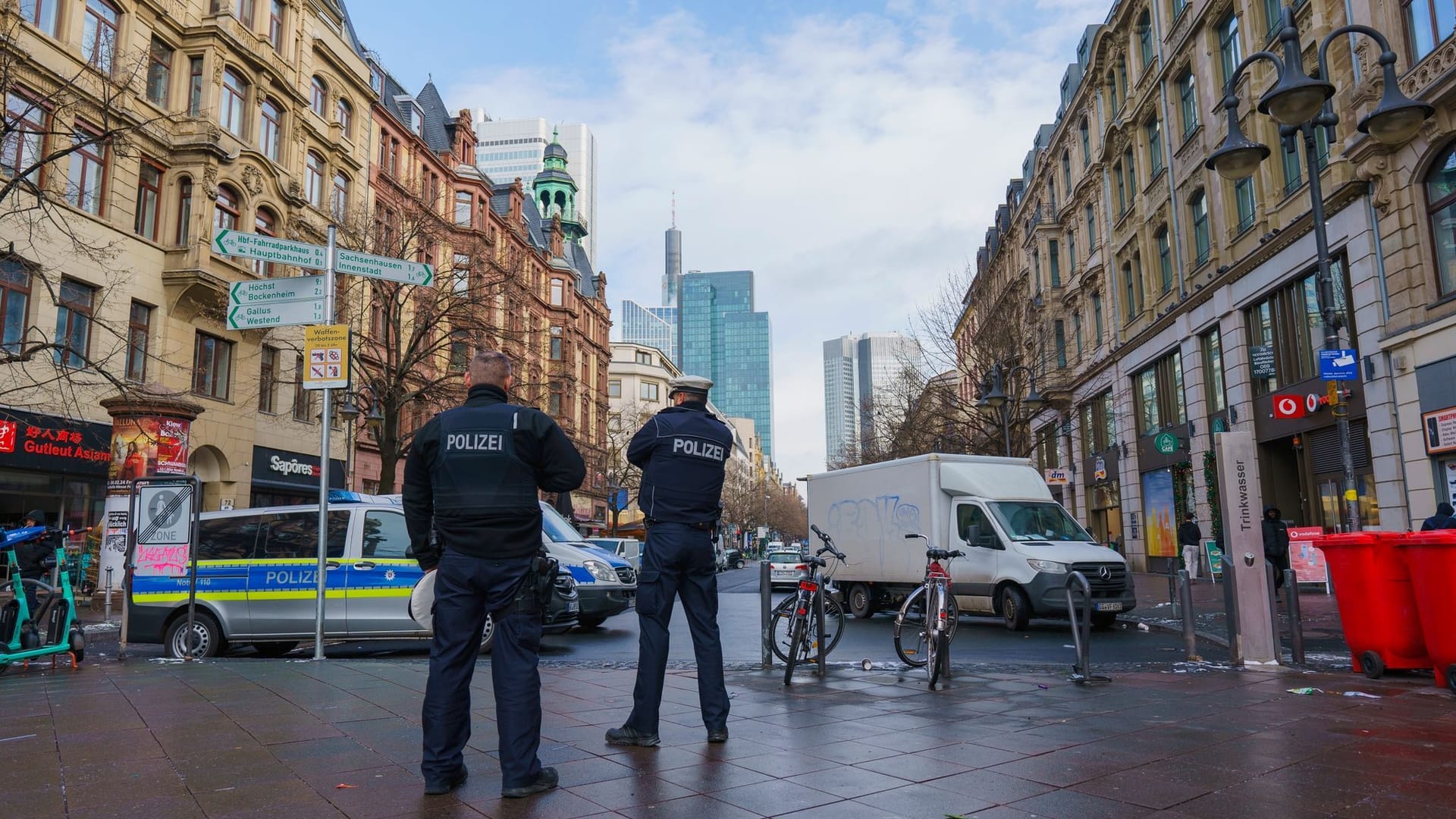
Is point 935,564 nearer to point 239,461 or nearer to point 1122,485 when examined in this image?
point 239,461

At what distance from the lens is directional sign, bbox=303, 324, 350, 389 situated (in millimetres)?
10383

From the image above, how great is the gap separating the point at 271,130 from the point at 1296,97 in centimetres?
2872

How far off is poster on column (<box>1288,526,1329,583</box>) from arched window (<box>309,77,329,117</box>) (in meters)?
31.1

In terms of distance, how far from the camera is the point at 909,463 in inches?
624

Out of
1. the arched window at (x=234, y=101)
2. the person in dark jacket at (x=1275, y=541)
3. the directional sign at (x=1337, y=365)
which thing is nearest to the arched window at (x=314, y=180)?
the arched window at (x=234, y=101)

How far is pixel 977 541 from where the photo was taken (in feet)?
47.2

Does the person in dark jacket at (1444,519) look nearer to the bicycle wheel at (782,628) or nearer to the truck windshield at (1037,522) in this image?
the truck windshield at (1037,522)

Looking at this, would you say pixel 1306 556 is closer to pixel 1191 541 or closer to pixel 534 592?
pixel 1191 541

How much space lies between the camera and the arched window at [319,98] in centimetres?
3296

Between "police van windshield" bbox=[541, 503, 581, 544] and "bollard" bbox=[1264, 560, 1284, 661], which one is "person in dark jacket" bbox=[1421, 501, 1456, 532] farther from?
"police van windshield" bbox=[541, 503, 581, 544]

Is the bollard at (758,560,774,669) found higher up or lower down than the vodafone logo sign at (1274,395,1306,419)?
lower down

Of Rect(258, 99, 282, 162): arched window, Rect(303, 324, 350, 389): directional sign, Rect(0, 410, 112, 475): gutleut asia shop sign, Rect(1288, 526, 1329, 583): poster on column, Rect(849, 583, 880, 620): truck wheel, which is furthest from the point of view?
Rect(258, 99, 282, 162): arched window

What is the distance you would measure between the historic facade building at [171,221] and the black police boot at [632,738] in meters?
13.8

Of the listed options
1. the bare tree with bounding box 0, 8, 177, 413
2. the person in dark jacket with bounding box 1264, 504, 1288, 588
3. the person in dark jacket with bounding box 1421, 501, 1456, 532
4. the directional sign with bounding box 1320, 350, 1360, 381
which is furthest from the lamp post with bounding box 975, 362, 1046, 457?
the bare tree with bounding box 0, 8, 177, 413
